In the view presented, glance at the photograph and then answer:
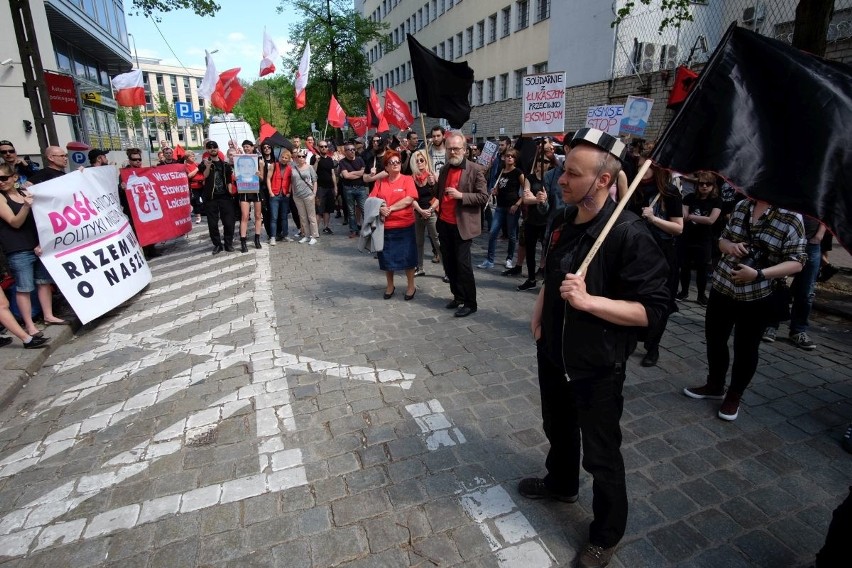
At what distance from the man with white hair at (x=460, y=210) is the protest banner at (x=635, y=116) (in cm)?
487

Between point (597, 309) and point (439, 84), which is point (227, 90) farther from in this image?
point (597, 309)

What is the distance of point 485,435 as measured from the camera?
11.6 ft

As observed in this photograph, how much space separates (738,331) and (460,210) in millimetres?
3221

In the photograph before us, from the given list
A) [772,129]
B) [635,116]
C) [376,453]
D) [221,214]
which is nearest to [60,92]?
[221,214]

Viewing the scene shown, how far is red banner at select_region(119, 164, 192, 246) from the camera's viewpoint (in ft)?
30.1

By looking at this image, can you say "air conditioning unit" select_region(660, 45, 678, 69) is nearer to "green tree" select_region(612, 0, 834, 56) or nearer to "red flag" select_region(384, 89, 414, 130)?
"red flag" select_region(384, 89, 414, 130)

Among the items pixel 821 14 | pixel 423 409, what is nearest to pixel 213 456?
pixel 423 409

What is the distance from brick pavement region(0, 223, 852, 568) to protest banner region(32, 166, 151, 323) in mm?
696

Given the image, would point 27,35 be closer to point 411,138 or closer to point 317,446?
point 411,138

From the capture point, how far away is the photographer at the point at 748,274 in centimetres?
337

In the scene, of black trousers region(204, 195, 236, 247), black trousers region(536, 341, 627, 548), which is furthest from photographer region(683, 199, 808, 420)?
black trousers region(204, 195, 236, 247)

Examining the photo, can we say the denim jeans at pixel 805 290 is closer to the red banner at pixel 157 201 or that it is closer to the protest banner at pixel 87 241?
the protest banner at pixel 87 241

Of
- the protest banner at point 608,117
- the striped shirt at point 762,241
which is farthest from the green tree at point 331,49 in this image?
the striped shirt at point 762,241

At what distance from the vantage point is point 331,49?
1437 inches
